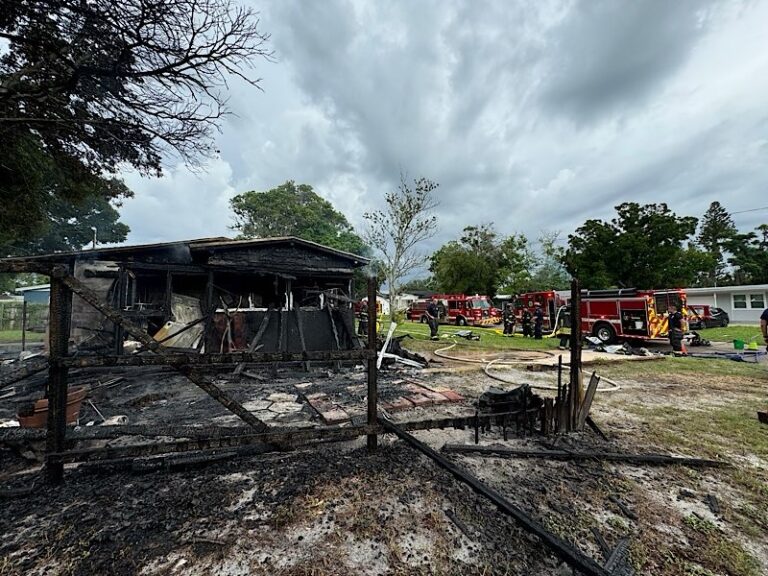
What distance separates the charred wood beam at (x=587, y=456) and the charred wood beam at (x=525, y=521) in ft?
2.02

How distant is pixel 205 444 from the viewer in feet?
8.87

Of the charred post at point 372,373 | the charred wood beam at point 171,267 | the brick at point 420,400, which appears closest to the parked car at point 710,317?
the brick at point 420,400

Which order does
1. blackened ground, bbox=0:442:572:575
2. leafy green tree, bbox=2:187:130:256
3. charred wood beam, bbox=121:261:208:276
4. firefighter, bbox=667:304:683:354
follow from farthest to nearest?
leafy green tree, bbox=2:187:130:256
firefighter, bbox=667:304:683:354
charred wood beam, bbox=121:261:208:276
blackened ground, bbox=0:442:572:575

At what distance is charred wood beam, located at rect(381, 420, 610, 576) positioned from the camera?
1.75 metres

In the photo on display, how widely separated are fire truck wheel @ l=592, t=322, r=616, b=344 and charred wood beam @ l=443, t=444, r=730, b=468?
12042 millimetres

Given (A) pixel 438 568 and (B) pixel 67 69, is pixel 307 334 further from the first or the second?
(A) pixel 438 568

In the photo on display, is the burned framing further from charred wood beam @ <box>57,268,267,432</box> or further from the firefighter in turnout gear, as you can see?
the firefighter in turnout gear

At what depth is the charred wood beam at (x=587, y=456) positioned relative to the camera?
3.27m

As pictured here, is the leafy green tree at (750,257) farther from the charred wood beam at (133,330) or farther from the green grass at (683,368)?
the charred wood beam at (133,330)

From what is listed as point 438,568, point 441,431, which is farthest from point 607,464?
point 438,568

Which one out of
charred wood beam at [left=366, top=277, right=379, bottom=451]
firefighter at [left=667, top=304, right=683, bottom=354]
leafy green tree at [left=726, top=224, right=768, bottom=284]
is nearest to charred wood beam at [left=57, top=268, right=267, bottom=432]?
charred wood beam at [left=366, top=277, right=379, bottom=451]

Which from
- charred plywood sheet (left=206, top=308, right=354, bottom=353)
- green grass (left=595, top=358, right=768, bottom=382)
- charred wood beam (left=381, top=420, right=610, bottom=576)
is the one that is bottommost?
green grass (left=595, top=358, right=768, bottom=382)

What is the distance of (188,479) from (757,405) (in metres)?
8.56

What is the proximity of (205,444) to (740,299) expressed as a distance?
39199mm
